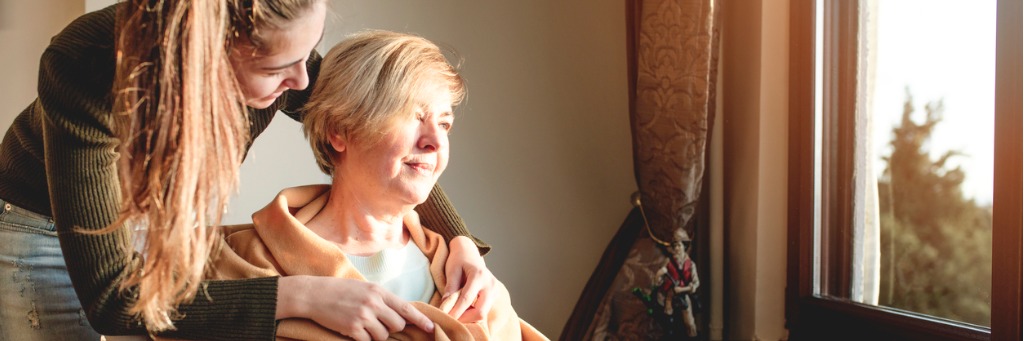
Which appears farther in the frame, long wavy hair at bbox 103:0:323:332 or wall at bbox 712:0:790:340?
wall at bbox 712:0:790:340

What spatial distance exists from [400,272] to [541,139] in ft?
5.01

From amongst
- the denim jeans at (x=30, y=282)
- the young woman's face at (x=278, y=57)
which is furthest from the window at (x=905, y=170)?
the denim jeans at (x=30, y=282)

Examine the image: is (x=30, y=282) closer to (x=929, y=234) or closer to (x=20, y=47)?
(x=20, y=47)

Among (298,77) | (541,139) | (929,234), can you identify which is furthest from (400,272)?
(541,139)

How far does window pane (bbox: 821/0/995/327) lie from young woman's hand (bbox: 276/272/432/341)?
1.25 meters

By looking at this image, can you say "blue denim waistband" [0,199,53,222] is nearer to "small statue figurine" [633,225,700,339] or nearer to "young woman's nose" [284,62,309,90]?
"young woman's nose" [284,62,309,90]

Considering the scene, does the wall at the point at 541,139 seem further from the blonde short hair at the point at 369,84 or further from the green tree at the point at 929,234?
the blonde short hair at the point at 369,84

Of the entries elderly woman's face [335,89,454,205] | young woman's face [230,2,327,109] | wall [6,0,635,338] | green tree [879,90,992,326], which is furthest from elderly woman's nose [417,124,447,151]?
wall [6,0,635,338]

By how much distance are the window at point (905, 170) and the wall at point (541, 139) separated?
Result: 75 centimetres

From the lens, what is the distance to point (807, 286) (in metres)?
2.37

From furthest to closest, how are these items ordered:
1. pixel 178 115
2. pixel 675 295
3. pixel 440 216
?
pixel 675 295 → pixel 440 216 → pixel 178 115

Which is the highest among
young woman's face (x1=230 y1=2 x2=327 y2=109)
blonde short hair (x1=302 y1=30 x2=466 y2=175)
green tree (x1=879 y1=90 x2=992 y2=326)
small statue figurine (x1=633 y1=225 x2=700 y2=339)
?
young woman's face (x1=230 y1=2 x2=327 y2=109)

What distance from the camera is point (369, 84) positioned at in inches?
57.9

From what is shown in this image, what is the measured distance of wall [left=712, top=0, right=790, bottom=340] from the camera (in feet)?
7.95
